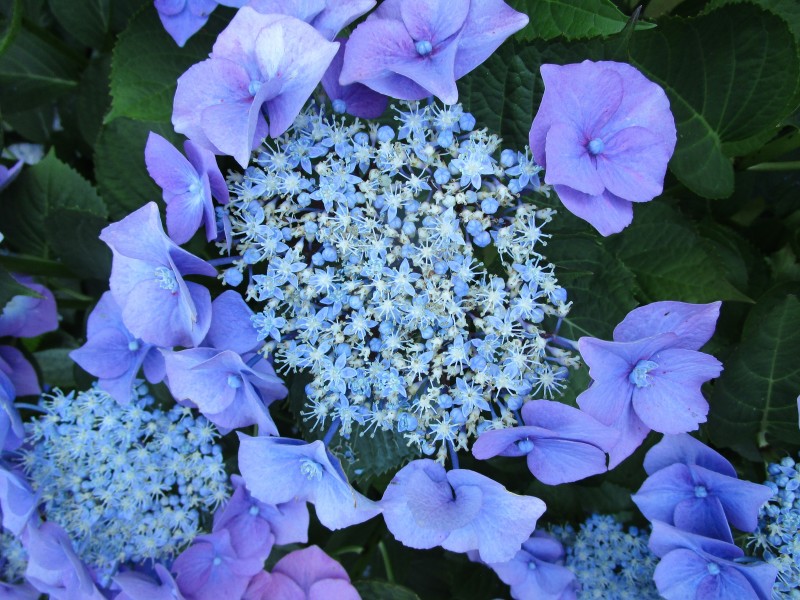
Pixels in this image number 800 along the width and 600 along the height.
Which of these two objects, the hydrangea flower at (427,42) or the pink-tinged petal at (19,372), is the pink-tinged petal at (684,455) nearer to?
the hydrangea flower at (427,42)

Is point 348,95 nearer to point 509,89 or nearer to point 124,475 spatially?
point 509,89

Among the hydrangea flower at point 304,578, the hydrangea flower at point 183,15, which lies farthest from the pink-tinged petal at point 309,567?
the hydrangea flower at point 183,15

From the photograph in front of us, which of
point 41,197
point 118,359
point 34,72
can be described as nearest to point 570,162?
point 118,359

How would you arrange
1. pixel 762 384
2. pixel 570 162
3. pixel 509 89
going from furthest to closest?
1. pixel 762 384
2. pixel 509 89
3. pixel 570 162

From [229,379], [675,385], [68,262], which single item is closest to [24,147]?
[68,262]

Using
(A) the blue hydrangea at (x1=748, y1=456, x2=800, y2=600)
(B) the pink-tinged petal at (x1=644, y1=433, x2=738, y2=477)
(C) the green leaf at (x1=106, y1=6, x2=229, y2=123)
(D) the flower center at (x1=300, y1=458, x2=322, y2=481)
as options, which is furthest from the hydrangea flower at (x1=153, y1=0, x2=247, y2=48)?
(A) the blue hydrangea at (x1=748, y1=456, x2=800, y2=600)

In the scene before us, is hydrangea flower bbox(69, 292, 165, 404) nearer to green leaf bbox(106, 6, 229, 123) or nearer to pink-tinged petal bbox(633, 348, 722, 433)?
green leaf bbox(106, 6, 229, 123)
